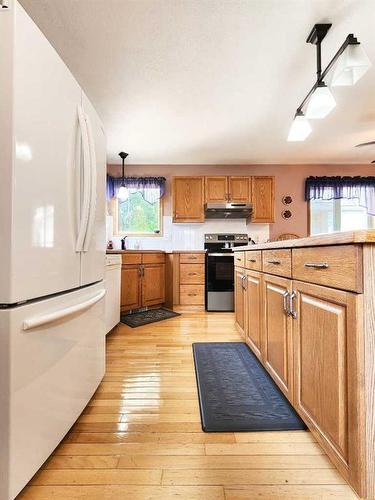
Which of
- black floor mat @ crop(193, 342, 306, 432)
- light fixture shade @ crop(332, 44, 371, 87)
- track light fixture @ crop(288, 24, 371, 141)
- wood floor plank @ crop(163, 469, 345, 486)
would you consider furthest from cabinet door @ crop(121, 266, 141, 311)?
light fixture shade @ crop(332, 44, 371, 87)

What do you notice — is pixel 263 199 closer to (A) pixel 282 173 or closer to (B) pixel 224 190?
(B) pixel 224 190

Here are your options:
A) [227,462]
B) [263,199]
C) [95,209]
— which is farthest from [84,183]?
[263,199]

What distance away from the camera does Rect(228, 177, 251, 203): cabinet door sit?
165 inches

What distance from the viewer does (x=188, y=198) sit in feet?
13.8

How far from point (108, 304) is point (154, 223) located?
228 cm

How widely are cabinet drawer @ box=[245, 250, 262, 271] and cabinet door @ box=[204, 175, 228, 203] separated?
2117 mm

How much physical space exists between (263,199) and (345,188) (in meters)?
1.47

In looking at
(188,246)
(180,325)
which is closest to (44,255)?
(180,325)

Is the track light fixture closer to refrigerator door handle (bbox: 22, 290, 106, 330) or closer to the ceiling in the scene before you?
the ceiling

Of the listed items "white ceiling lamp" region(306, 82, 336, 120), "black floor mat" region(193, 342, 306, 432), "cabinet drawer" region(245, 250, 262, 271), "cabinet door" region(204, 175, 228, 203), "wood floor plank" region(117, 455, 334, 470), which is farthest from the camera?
"cabinet door" region(204, 175, 228, 203)

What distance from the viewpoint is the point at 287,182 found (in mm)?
4543

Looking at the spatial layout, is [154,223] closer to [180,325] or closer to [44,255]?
[180,325]

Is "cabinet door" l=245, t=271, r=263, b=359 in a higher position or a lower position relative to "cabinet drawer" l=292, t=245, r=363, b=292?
lower

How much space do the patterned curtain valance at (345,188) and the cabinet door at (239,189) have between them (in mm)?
1075
